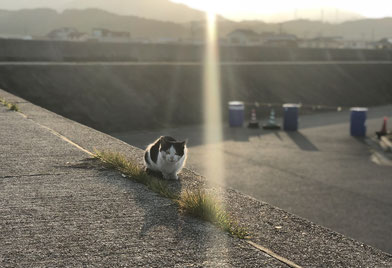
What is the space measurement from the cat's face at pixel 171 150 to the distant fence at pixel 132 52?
3504 centimetres

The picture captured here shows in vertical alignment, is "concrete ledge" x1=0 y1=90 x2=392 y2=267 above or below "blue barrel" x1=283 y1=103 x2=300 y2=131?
above

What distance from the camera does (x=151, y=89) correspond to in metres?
35.0

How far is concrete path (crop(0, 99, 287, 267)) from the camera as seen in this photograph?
4.30m

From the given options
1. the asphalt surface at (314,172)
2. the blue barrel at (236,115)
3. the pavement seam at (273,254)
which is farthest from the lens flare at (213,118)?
the pavement seam at (273,254)

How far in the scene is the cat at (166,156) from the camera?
6465mm

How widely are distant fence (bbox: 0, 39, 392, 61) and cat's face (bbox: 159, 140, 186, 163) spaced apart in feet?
115

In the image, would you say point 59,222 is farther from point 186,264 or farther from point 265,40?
point 265,40

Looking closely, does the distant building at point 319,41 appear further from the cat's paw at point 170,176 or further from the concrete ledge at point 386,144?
the cat's paw at point 170,176

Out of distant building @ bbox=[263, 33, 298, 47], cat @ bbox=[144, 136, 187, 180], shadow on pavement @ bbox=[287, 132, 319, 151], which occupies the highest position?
distant building @ bbox=[263, 33, 298, 47]

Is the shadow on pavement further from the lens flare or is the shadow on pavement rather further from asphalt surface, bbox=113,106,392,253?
the lens flare

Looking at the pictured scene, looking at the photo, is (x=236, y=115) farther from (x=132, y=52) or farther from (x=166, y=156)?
(x=166, y=156)

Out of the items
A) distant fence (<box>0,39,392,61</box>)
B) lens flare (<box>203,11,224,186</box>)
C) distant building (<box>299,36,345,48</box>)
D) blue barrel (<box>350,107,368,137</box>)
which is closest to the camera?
lens flare (<box>203,11,224,186</box>)

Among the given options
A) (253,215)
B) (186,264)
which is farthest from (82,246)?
(253,215)

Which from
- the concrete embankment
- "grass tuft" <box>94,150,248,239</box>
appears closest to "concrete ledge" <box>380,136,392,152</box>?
the concrete embankment
